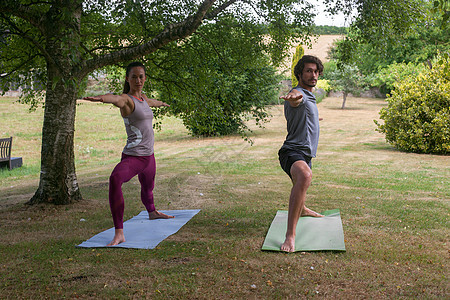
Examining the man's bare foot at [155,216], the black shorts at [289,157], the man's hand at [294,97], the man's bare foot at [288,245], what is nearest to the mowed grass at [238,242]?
the man's bare foot at [288,245]

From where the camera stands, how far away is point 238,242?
4723mm

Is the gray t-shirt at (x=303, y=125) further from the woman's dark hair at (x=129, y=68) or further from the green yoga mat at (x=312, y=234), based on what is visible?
the woman's dark hair at (x=129, y=68)

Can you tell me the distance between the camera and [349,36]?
25.6 ft

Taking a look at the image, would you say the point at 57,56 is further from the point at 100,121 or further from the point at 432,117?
the point at 100,121

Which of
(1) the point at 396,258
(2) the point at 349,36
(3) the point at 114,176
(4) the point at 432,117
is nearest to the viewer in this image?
(1) the point at 396,258

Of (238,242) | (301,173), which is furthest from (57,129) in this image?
(301,173)

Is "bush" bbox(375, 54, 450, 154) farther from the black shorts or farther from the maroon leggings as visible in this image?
the maroon leggings

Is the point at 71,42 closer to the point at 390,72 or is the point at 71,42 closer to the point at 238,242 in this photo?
the point at 238,242

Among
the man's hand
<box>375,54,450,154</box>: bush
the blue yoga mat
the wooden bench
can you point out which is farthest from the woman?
<box>375,54,450,154</box>: bush

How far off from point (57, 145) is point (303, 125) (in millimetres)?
4169

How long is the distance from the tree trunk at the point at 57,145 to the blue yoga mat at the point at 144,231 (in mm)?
1549

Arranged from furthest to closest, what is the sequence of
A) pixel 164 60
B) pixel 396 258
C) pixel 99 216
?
pixel 164 60
pixel 99 216
pixel 396 258

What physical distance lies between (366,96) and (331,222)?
55.5 metres

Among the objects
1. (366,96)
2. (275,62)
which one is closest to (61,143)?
(275,62)
